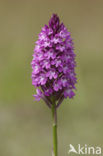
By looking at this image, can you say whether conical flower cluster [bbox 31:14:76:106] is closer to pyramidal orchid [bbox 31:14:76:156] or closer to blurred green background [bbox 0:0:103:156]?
pyramidal orchid [bbox 31:14:76:156]

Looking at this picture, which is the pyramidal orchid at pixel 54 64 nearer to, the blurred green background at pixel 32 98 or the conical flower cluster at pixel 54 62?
the conical flower cluster at pixel 54 62

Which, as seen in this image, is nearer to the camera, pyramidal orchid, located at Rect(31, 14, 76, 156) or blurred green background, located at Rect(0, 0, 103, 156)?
pyramidal orchid, located at Rect(31, 14, 76, 156)

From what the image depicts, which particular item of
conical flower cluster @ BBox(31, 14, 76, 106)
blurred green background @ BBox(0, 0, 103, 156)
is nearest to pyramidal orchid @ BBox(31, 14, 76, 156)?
conical flower cluster @ BBox(31, 14, 76, 106)

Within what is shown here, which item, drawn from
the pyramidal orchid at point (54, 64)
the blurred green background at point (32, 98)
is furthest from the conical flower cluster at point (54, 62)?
the blurred green background at point (32, 98)

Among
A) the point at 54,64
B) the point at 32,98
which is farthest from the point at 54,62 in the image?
the point at 32,98

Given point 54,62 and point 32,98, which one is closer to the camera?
point 54,62

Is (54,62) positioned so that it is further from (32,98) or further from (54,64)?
(32,98)

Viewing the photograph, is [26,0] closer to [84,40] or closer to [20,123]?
[84,40]
